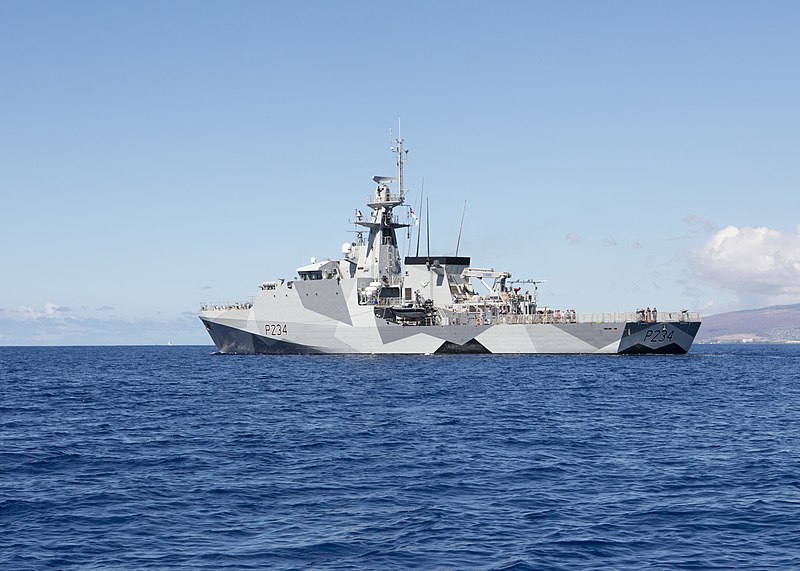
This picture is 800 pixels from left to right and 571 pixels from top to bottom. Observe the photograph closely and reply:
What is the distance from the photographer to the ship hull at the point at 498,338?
54688 millimetres

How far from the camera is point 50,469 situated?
16.8 meters

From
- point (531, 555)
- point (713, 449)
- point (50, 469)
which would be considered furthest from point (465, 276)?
point (531, 555)

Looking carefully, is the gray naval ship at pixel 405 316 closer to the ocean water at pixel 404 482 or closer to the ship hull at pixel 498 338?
the ship hull at pixel 498 338

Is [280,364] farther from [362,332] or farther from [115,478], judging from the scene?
[115,478]

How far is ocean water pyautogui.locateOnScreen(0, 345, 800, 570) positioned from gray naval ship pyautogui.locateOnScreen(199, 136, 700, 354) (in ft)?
76.6

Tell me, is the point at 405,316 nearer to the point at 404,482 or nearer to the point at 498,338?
the point at 498,338

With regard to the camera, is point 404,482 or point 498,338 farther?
point 498,338

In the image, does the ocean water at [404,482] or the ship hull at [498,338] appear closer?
the ocean water at [404,482]

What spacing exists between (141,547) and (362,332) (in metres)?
47.3

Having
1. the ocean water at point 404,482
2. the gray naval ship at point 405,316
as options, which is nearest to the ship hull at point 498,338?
the gray naval ship at point 405,316

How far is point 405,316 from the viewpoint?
5875 centimetres

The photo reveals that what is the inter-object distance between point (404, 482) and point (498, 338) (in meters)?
41.2

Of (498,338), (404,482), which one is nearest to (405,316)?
(498,338)

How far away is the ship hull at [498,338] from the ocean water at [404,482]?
22649 millimetres
